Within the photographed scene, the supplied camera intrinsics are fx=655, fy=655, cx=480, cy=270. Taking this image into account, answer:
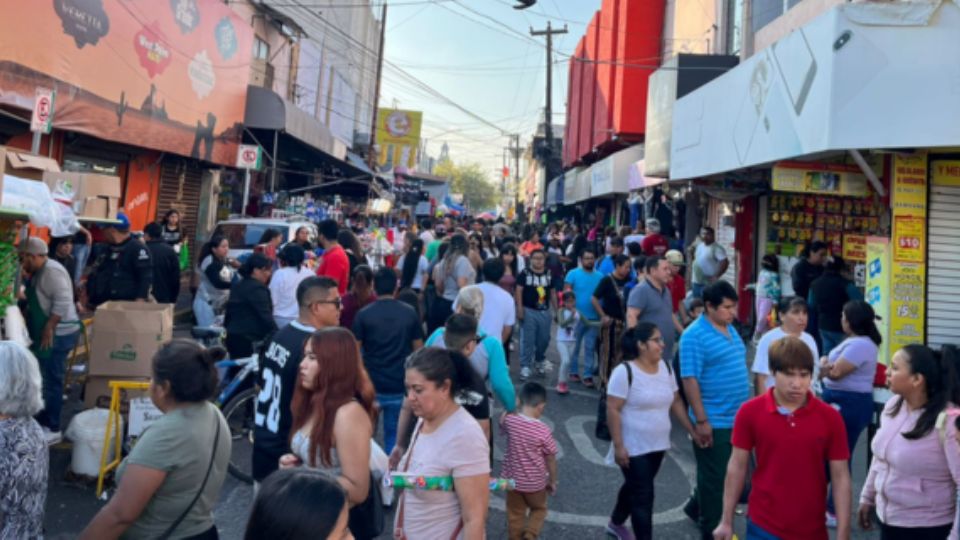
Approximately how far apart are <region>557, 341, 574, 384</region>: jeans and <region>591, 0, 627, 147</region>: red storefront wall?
599 inches

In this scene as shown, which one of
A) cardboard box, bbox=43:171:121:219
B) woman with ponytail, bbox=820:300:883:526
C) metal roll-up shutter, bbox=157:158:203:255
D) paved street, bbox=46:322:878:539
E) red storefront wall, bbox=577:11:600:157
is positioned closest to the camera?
paved street, bbox=46:322:878:539

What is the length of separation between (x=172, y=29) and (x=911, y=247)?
1369 cm

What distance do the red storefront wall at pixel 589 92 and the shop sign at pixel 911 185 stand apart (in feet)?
60.1

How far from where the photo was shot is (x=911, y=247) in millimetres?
7918

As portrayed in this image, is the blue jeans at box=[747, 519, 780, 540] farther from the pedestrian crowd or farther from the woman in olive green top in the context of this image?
the woman in olive green top

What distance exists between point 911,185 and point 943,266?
1061mm

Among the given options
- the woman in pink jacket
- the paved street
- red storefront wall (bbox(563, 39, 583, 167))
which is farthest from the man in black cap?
red storefront wall (bbox(563, 39, 583, 167))

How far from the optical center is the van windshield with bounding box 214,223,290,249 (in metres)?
12.3

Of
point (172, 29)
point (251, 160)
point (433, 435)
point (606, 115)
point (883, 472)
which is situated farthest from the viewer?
point (606, 115)

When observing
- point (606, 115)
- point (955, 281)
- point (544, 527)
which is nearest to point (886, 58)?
point (955, 281)

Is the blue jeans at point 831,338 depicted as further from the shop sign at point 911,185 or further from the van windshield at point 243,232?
the van windshield at point 243,232

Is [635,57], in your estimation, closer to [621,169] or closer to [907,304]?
[621,169]

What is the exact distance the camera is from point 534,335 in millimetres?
9023

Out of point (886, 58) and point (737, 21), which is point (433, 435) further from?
point (737, 21)
